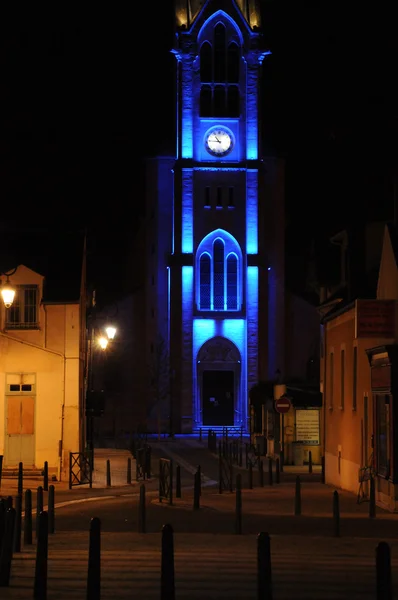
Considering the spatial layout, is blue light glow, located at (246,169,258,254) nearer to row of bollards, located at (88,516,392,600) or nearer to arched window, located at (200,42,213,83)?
arched window, located at (200,42,213,83)

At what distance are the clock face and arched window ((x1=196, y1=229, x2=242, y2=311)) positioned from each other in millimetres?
5572

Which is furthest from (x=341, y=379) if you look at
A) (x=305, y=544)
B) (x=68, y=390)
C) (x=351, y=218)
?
(x=305, y=544)

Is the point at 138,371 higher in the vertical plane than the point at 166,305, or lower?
lower

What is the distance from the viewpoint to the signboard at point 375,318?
2345 centimetres

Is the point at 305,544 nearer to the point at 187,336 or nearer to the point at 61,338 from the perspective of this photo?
the point at 61,338

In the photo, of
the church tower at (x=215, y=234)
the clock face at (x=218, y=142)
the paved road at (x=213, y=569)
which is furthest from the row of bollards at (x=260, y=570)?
the clock face at (x=218, y=142)

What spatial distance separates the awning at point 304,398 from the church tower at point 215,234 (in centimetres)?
3012

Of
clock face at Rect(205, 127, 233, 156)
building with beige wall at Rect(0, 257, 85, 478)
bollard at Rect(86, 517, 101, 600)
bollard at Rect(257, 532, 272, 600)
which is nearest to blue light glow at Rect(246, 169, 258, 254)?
clock face at Rect(205, 127, 233, 156)

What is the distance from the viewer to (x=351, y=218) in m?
30.3

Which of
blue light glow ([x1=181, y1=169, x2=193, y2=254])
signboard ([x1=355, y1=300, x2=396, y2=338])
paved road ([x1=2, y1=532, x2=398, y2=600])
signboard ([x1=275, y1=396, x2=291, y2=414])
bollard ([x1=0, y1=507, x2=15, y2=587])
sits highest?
blue light glow ([x1=181, y1=169, x2=193, y2=254])

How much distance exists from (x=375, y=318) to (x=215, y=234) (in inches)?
1933

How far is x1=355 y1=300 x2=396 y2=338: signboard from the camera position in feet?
76.9

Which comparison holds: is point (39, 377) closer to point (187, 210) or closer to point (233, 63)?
point (187, 210)

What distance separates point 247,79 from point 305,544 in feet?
201
